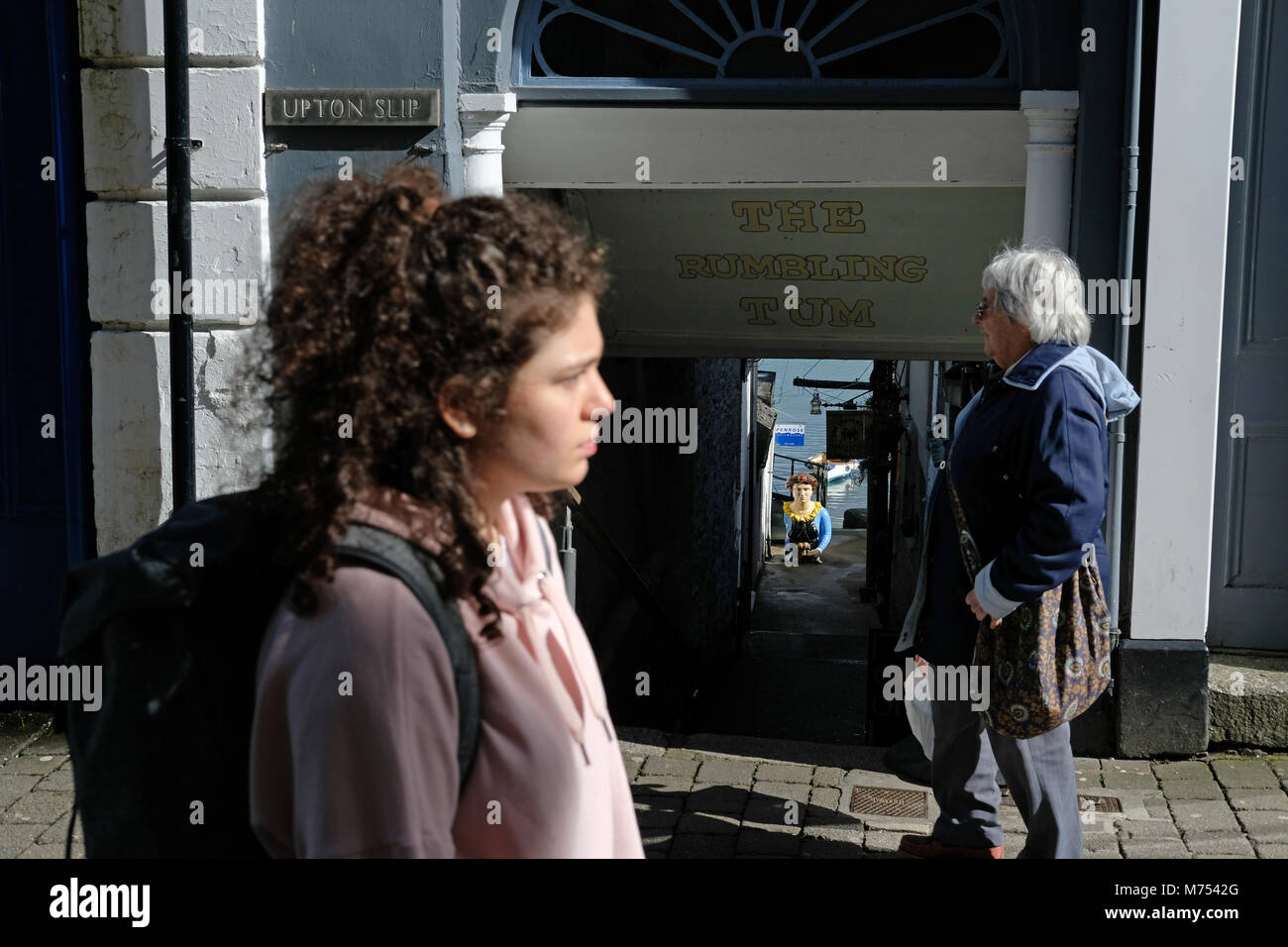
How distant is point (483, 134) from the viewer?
5.39 metres

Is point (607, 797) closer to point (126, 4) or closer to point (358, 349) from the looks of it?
point (358, 349)

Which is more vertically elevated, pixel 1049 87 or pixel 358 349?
pixel 1049 87

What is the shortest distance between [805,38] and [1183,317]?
76.1 inches

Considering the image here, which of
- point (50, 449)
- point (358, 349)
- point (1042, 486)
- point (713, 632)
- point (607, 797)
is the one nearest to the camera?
point (358, 349)

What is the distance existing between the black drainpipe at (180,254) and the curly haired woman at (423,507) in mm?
3818

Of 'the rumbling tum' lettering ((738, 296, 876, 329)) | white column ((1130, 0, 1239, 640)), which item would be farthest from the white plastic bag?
'the rumbling tum' lettering ((738, 296, 876, 329))

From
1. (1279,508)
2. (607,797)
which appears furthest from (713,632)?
(607,797)

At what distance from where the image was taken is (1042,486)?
3.36 m

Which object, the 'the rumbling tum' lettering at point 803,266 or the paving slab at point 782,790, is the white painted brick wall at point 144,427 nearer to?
the paving slab at point 782,790

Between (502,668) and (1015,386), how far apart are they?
8.12ft

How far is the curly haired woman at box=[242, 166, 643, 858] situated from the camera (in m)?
1.21

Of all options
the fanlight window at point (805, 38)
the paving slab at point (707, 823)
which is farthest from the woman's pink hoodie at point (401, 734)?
the fanlight window at point (805, 38)

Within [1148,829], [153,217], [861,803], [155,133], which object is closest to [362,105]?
[155,133]

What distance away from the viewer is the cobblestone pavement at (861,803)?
4.25m
